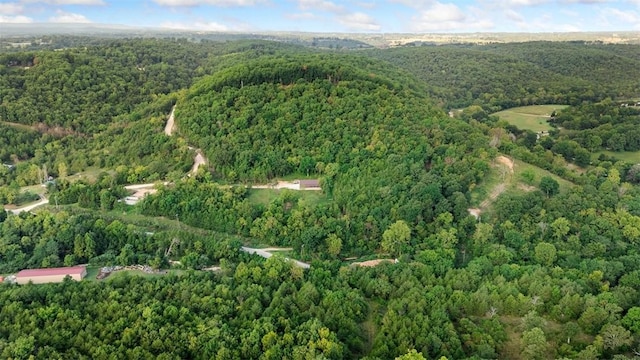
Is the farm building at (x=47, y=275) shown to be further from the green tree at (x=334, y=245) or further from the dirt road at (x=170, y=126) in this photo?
the dirt road at (x=170, y=126)

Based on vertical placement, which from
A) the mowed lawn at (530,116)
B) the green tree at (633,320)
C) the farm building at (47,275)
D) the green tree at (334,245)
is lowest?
the farm building at (47,275)

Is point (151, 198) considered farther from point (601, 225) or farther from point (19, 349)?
point (601, 225)

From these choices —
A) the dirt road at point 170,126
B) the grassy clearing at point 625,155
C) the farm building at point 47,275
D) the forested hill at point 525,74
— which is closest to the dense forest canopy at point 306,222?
the dirt road at point 170,126

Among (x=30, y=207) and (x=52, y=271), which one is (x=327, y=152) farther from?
(x=30, y=207)

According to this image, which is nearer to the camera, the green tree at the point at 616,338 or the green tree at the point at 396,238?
the green tree at the point at 616,338

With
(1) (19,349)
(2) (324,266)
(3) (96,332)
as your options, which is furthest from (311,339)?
(1) (19,349)

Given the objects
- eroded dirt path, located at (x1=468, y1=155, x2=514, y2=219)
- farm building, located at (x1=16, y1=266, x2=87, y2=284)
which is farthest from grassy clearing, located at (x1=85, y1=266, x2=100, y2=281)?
eroded dirt path, located at (x1=468, y1=155, x2=514, y2=219)
